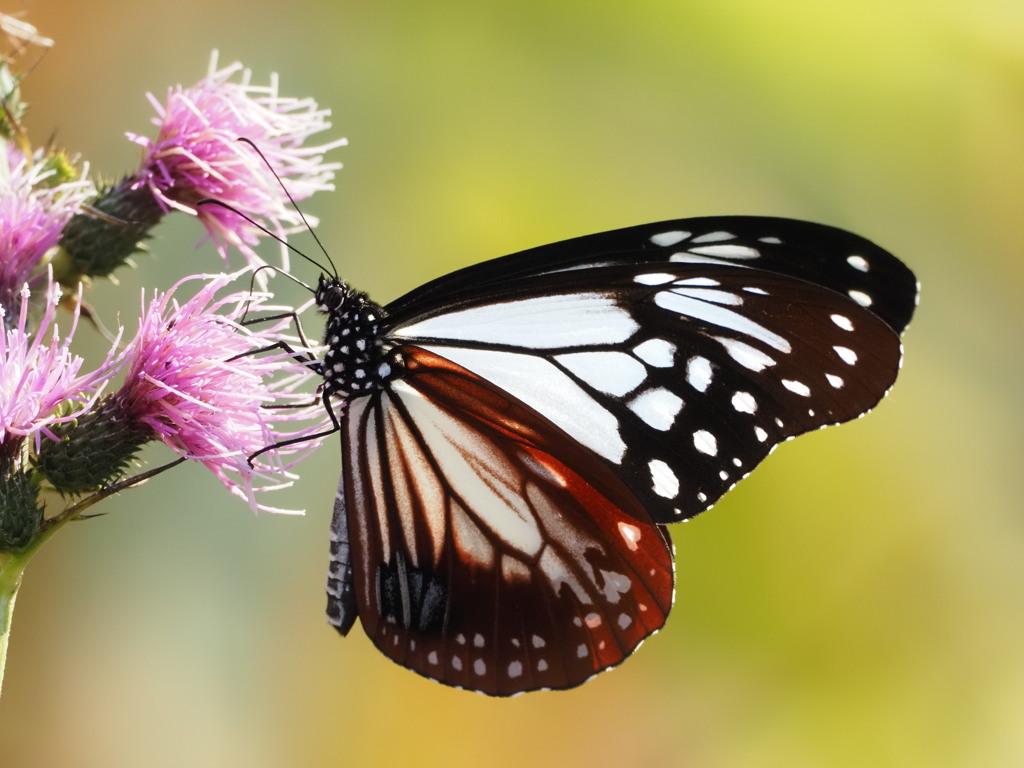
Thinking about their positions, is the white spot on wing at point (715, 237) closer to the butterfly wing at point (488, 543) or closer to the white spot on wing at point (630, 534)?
the butterfly wing at point (488, 543)

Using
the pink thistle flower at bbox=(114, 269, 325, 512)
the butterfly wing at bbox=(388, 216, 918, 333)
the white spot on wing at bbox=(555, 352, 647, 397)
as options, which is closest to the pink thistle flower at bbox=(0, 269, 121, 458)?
the pink thistle flower at bbox=(114, 269, 325, 512)

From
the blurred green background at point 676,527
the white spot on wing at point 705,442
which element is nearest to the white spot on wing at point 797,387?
the white spot on wing at point 705,442

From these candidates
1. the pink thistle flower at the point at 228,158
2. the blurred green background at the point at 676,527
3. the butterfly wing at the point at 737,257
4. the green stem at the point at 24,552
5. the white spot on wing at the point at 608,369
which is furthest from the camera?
the blurred green background at the point at 676,527

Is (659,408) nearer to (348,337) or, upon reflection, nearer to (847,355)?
(847,355)

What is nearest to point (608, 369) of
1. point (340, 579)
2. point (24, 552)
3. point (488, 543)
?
point (488, 543)

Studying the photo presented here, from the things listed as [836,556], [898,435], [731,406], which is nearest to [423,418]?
[731,406]

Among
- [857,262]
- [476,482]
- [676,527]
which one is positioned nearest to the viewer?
[857,262]

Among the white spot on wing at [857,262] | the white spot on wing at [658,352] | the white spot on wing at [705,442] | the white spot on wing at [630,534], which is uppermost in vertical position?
the white spot on wing at [857,262]
